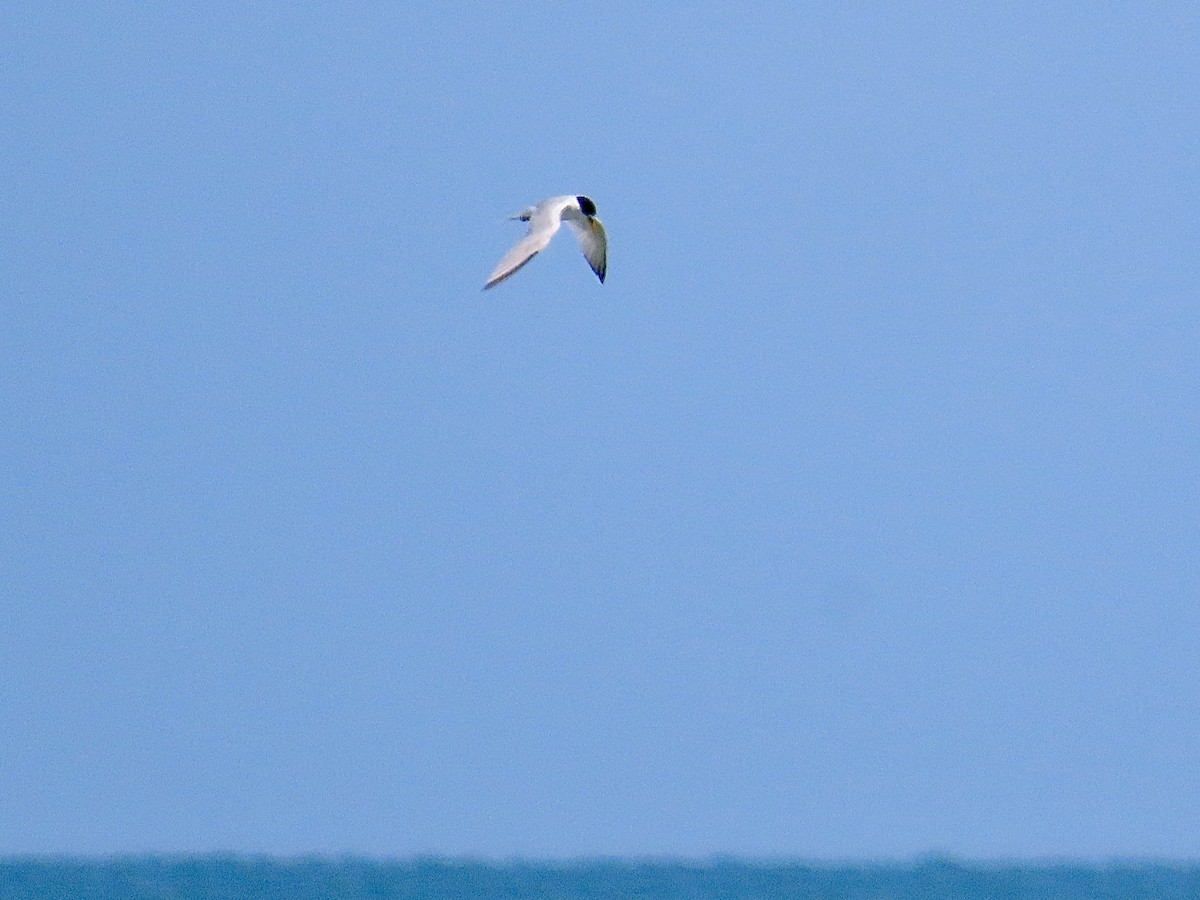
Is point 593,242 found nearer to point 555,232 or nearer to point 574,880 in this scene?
point 555,232

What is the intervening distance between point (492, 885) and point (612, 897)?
65.9 inches

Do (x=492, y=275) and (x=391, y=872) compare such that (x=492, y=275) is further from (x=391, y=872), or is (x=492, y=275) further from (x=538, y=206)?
(x=391, y=872)

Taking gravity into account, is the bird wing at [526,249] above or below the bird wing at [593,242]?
below

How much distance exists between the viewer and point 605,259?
884 cm

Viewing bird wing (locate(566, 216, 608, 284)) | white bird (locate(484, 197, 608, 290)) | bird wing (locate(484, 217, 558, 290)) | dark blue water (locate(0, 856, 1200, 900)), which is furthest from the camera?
dark blue water (locate(0, 856, 1200, 900))

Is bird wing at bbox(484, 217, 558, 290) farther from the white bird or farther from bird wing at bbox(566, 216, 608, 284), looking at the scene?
bird wing at bbox(566, 216, 608, 284)

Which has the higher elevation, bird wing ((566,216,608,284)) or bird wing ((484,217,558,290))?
bird wing ((566,216,608,284))

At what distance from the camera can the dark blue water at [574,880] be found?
64.1 feet

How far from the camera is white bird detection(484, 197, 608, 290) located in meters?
7.55

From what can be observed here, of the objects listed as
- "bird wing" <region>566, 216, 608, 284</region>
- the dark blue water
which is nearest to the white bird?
"bird wing" <region>566, 216, 608, 284</region>

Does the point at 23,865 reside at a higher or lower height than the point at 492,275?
higher

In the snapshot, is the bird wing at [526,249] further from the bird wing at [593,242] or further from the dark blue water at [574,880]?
the dark blue water at [574,880]

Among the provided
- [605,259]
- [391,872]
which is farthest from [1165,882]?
A: [605,259]

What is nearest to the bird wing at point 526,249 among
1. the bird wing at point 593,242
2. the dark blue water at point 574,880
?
the bird wing at point 593,242
